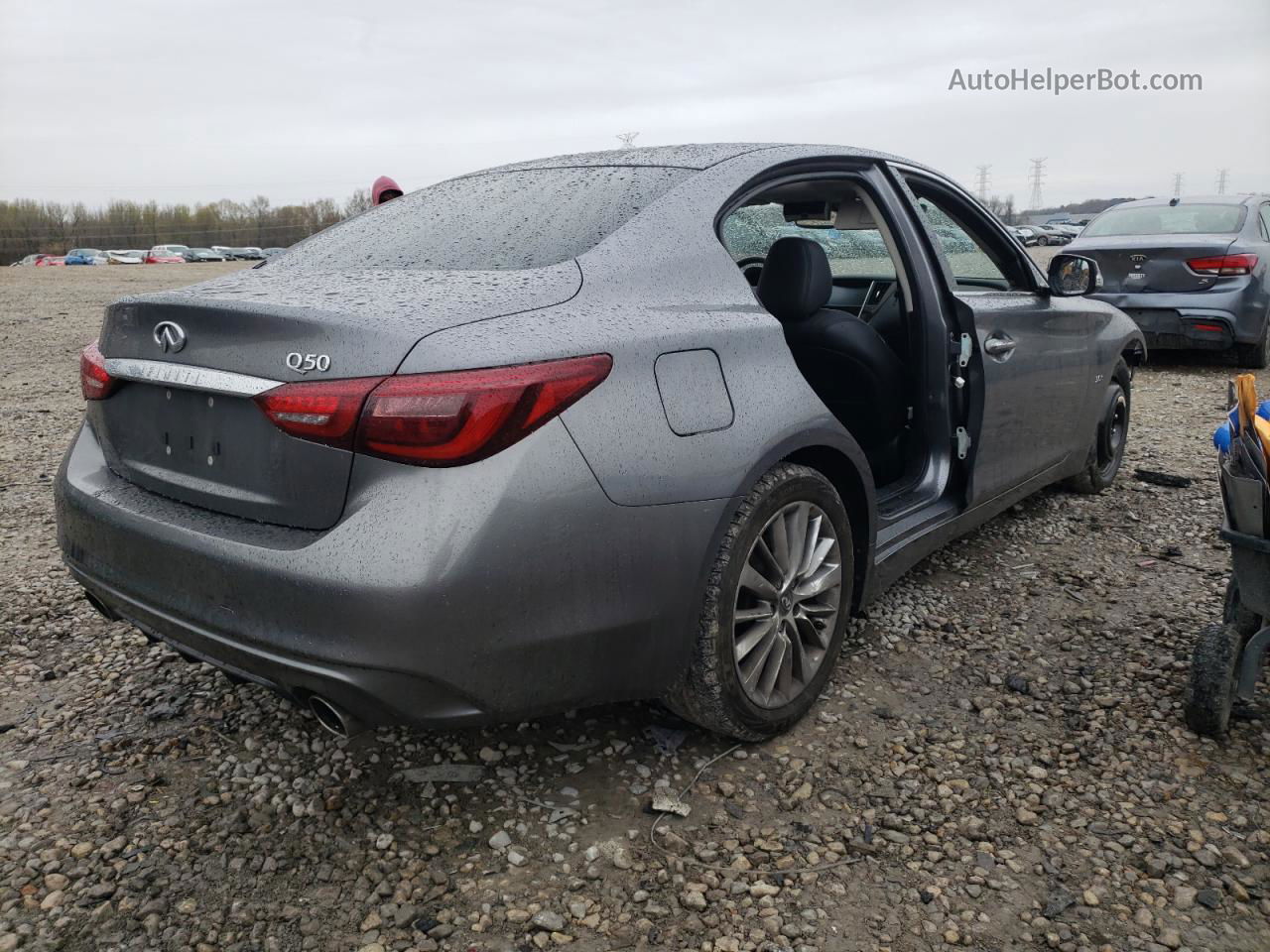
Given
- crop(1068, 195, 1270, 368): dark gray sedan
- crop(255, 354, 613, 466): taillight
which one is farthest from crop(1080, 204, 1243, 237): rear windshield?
crop(255, 354, 613, 466): taillight

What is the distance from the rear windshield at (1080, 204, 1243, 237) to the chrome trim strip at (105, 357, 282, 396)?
8978 millimetres

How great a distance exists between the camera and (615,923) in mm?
2027

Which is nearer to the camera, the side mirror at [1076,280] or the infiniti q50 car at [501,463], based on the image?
the infiniti q50 car at [501,463]

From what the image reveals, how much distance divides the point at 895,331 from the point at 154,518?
2.73 metres

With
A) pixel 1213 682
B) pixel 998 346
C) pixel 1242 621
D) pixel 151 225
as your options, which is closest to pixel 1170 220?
pixel 998 346

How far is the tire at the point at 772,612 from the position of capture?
92.4 inches

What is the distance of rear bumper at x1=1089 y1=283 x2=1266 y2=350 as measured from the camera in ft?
27.1

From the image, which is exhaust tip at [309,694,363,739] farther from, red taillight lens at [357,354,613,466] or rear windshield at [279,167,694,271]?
rear windshield at [279,167,694,271]

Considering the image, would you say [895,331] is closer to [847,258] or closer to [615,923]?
[847,258]

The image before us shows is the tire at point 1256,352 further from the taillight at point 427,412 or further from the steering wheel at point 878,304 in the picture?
the taillight at point 427,412

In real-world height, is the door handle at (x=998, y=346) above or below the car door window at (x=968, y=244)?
below

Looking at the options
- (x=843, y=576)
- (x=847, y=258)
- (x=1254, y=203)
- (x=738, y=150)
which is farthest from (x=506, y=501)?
(x=1254, y=203)

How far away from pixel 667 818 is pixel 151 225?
9817 centimetres

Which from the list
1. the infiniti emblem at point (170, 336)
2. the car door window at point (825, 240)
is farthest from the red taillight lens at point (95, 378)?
the car door window at point (825, 240)
